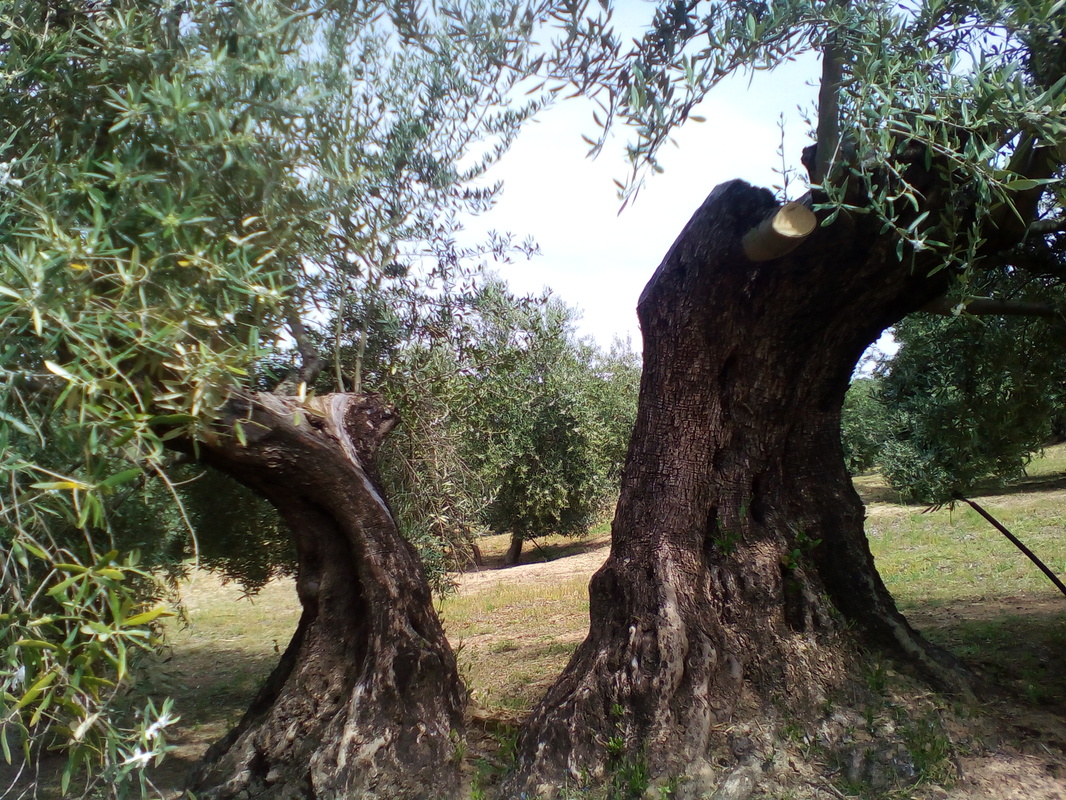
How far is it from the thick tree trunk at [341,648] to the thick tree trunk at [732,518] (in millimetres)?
759

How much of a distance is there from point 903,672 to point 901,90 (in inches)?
136

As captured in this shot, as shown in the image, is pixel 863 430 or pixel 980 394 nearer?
pixel 980 394

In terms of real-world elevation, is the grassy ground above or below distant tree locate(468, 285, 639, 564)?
below

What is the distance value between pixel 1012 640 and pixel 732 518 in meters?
3.21

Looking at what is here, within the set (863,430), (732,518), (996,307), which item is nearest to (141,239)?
(732,518)

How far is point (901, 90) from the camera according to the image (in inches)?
148

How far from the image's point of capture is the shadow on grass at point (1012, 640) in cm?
525

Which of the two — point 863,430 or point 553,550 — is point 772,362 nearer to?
point 863,430

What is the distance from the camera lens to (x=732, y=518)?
5.09 m

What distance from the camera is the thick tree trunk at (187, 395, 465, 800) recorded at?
4684 mm

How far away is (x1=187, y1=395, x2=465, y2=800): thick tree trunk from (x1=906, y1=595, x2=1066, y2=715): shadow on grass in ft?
12.6

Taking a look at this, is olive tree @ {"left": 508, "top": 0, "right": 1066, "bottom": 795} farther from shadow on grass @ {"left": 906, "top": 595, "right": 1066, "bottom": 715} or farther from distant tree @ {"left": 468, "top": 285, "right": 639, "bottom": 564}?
distant tree @ {"left": 468, "top": 285, "right": 639, "bottom": 564}

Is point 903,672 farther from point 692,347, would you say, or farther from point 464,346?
point 464,346

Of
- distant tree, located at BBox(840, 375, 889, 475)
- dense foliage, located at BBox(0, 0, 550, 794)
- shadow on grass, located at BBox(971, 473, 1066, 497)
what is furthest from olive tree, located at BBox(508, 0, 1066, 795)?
distant tree, located at BBox(840, 375, 889, 475)
